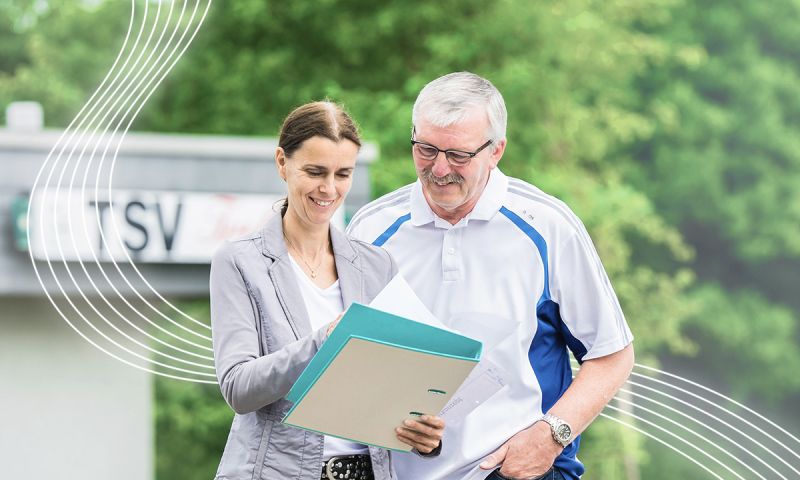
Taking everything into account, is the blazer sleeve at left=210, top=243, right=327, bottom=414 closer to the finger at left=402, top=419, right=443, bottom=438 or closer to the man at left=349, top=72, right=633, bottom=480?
the finger at left=402, top=419, right=443, bottom=438

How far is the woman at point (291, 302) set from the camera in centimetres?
289

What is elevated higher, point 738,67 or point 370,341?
point 738,67

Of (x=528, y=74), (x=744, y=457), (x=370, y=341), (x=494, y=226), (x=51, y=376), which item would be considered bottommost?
(x=744, y=457)

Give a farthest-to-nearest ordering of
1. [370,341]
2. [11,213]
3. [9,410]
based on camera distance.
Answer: [9,410] < [11,213] < [370,341]

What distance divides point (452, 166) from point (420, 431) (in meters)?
0.71

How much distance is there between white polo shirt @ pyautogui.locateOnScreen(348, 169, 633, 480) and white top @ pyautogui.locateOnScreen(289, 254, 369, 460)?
456 mm

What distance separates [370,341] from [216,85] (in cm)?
1549

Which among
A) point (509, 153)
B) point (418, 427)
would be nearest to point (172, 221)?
point (509, 153)

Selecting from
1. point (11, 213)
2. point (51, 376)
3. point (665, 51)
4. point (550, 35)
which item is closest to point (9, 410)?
point (51, 376)

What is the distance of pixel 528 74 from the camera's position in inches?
638

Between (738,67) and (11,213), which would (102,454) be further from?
(738,67)

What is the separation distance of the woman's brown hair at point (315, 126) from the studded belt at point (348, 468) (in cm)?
70

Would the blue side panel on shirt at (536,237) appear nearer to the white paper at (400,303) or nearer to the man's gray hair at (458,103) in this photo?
the man's gray hair at (458,103)

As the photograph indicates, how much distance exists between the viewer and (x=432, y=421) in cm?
302
